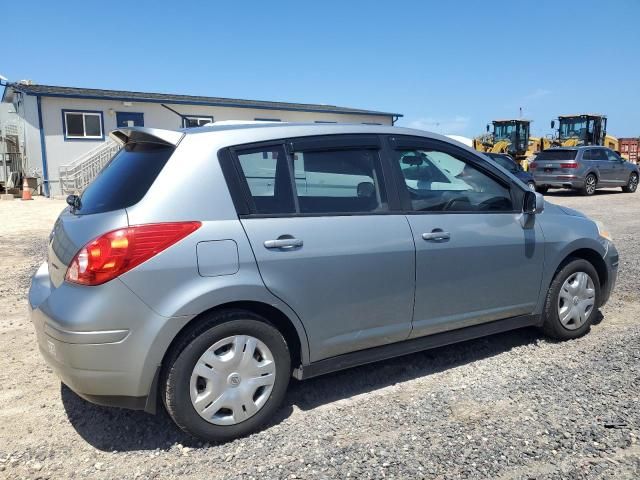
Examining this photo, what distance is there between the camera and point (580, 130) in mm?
27438

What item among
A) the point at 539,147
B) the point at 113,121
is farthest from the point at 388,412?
the point at 539,147

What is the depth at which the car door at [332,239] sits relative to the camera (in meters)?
2.96

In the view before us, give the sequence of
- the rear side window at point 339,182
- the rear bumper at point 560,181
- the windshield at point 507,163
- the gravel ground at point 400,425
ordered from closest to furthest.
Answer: the gravel ground at point 400,425, the rear side window at point 339,182, the windshield at point 507,163, the rear bumper at point 560,181

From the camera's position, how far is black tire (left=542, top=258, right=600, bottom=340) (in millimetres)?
4172

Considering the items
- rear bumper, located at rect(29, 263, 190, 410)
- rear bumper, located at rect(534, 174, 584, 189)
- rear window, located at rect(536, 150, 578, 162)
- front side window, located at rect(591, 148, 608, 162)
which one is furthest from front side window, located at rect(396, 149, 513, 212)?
front side window, located at rect(591, 148, 608, 162)

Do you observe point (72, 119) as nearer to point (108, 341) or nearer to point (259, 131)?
point (259, 131)

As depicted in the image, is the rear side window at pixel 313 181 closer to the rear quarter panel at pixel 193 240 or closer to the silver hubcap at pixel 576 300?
the rear quarter panel at pixel 193 240

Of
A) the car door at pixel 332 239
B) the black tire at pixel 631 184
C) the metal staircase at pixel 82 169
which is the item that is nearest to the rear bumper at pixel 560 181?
the black tire at pixel 631 184

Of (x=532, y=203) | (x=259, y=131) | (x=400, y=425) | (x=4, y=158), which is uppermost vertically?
(x=4, y=158)

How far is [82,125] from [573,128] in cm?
2399

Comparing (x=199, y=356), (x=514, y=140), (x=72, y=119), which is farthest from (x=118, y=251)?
(x=514, y=140)

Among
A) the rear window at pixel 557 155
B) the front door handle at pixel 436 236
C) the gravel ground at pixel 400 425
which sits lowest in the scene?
the gravel ground at pixel 400 425

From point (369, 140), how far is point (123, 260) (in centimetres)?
176

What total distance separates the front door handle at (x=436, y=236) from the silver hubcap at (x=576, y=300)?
4.50 ft
